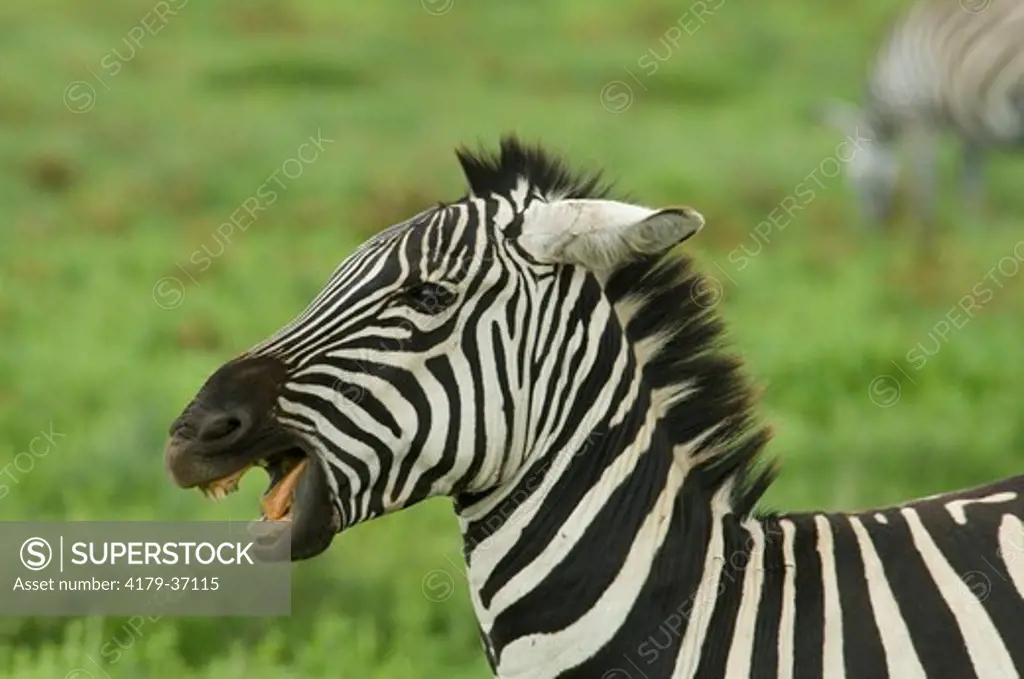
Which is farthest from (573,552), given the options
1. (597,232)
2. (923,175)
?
(923,175)

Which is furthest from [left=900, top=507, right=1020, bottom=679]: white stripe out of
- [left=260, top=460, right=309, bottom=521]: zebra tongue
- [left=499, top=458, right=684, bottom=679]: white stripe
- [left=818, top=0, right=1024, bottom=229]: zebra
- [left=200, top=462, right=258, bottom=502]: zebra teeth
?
[left=818, top=0, right=1024, bottom=229]: zebra

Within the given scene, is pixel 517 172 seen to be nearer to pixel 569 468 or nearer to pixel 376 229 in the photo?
pixel 569 468

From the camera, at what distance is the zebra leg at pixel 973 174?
14.2 meters

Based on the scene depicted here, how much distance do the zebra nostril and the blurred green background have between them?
5.62 ft

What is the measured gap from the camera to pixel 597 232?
332cm

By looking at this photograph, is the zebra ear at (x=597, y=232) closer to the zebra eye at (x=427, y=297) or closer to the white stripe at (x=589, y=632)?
the zebra eye at (x=427, y=297)

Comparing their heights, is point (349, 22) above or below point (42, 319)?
above

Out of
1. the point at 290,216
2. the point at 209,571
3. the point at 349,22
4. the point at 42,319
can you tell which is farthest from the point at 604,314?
the point at 349,22

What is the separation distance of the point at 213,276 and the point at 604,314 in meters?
7.73

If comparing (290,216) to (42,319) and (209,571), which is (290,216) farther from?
(209,571)

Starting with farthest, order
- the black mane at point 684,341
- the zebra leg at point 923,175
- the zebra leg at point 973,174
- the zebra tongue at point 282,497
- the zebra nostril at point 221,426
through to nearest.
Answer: the zebra leg at point 973,174 → the zebra leg at point 923,175 → the black mane at point 684,341 → the zebra tongue at point 282,497 → the zebra nostril at point 221,426

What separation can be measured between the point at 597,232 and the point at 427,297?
362mm

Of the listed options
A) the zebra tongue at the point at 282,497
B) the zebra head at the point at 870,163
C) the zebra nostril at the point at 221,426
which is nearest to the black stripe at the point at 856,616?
the zebra tongue at the point at 282,497

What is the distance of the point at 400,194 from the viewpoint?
498 inches
